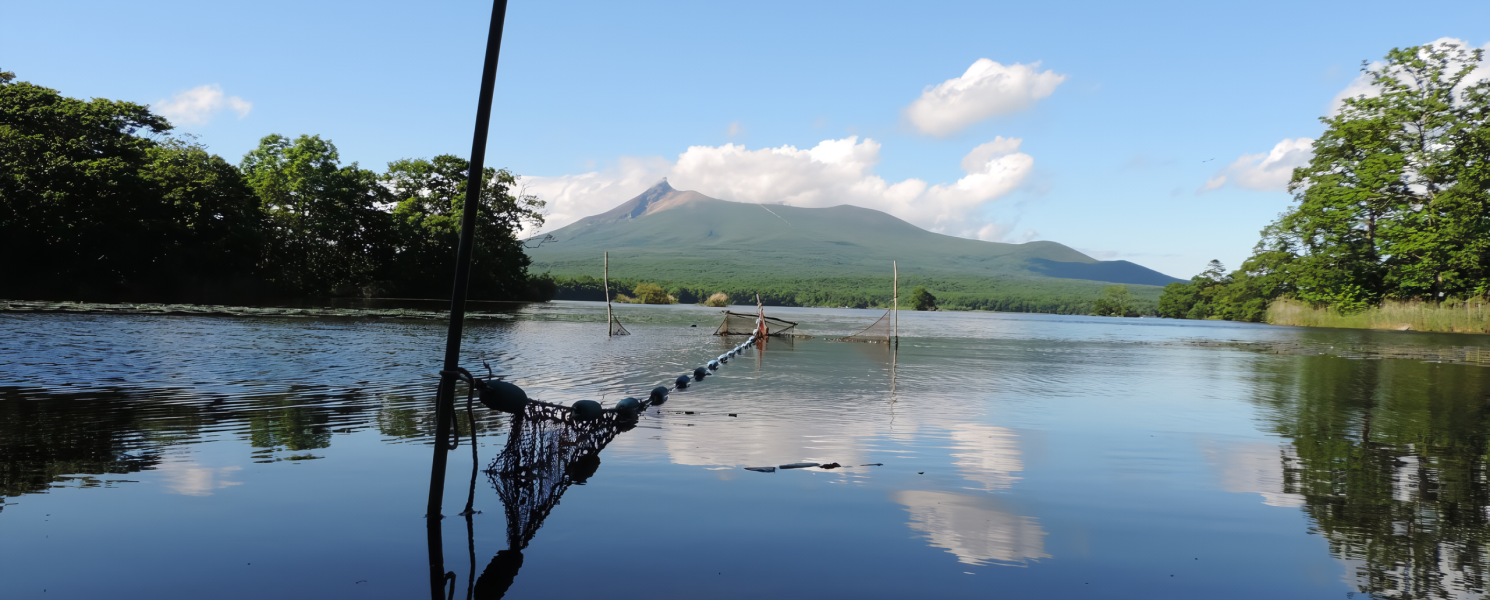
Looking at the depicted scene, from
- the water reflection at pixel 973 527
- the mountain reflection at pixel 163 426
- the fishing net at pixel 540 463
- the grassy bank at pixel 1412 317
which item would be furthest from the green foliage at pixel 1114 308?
the fishing net at pixel 540 463

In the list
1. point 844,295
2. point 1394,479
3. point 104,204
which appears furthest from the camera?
point 844,295

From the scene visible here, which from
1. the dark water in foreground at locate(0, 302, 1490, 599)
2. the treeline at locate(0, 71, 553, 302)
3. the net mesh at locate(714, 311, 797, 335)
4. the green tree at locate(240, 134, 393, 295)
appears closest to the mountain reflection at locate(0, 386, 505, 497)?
the dark water in foreground at locate(0, 302, 1490, 599)

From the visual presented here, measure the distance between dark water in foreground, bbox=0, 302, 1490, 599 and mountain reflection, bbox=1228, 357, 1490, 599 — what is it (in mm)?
36

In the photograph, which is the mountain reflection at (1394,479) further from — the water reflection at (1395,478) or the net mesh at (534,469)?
the net mesh at (534,469)

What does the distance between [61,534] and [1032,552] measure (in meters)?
5.74

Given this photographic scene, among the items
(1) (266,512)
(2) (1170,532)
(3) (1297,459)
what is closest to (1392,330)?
(3) (1297,459)

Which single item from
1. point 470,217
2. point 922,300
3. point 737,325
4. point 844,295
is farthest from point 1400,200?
point 844,295

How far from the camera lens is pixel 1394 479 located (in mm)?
7402

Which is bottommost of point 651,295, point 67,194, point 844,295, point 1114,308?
point 1114,308

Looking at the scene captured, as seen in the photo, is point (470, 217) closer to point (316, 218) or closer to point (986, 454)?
point (986, 454)

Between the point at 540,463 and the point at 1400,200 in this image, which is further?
the point at 1400,200

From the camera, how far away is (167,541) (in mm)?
4855

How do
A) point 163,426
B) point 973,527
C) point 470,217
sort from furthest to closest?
point 163,426 → point 973,527 → point 470,217

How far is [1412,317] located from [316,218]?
7535 cm
